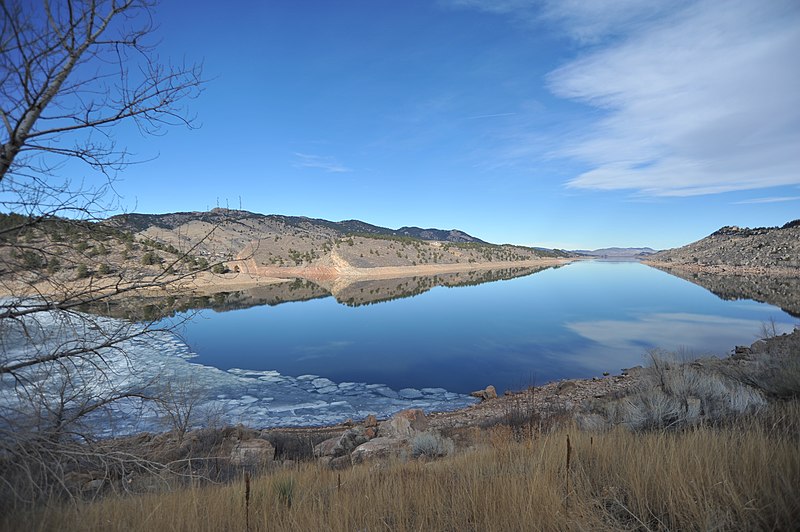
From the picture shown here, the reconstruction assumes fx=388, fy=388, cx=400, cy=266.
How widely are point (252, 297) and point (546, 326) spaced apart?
2857 centimetres

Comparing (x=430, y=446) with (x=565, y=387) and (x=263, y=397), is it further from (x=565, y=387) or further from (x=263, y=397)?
(x=263, y=397)

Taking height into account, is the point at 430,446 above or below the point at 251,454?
above

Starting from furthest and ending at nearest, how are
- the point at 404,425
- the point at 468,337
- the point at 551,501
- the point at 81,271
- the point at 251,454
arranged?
the point at 468,337, the point at 404,425, the point at 251,454, the point at 81,271, the point at 551,501

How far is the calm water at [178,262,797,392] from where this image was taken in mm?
15078

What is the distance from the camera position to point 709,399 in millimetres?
5047

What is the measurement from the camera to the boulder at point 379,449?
6.06 meters

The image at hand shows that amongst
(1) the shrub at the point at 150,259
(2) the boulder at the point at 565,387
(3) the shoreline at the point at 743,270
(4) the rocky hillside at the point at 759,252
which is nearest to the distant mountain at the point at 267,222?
(1) the shrub at the point at 150,259

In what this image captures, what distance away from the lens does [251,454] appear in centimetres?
645

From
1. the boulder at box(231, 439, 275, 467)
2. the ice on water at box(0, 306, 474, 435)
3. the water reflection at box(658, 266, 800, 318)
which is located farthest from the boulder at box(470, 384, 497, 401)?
the water reflection at box(658, 266, 800, 318)

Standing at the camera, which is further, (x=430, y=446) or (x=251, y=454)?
(x=251, y=454)

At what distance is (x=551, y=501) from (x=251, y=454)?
219 inches

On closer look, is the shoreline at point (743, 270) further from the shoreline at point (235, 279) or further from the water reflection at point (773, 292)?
the shoreline at point (235, 279)

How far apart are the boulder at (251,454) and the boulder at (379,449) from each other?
142 cm

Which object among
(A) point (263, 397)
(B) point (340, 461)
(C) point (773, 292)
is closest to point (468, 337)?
(A) point (263, 397)
